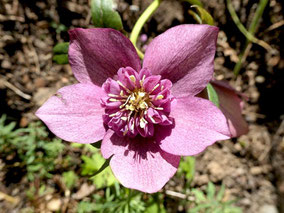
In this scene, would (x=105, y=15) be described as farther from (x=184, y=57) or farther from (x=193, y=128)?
(x=193, y=128)

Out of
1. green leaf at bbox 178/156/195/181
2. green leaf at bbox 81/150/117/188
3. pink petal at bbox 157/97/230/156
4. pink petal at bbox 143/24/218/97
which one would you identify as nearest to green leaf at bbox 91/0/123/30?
pink petal at bbox 143/24/218/97

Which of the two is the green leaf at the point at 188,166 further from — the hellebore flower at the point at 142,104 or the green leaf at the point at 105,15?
the green leaf at the point at 105,15

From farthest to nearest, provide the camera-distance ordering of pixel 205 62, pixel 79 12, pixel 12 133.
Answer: pixel 79 12 → pixel 12 133 → pixel 205 62

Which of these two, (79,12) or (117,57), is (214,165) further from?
(79,12)

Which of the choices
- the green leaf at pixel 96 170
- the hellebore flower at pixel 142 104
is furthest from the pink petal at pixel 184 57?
the green leaf at pixel 96 170

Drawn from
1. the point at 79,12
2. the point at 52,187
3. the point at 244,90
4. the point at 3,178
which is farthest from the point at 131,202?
the point at 79,12

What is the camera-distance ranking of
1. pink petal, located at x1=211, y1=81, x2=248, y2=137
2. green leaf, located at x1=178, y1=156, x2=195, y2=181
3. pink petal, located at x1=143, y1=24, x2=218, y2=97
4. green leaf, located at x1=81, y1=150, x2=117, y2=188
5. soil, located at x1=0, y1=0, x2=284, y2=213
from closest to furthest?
pink petal, located at x1=143, y1=24, x2=218, y2=97, pink petal, located at x1=211, y1=81, x2=248, y2=137, green leaf, located at x1=81, y1=150, x2=117, y2=188, green leaf, located at x1=178, y1=156, x2=195, y2=181, soil, located at x1=0, y1=0, x2=284, y2=213

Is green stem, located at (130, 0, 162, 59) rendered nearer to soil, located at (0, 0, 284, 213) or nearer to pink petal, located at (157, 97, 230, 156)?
pink petal, located at (157, 97, 230, 156)

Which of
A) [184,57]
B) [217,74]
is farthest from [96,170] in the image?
[217,74]
